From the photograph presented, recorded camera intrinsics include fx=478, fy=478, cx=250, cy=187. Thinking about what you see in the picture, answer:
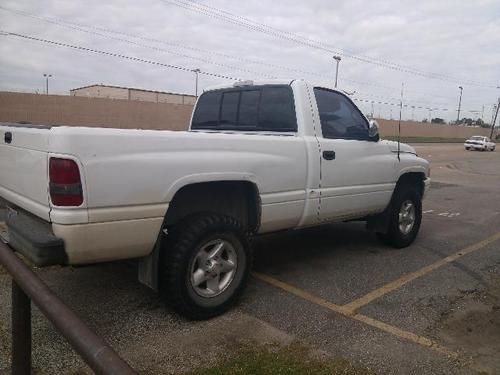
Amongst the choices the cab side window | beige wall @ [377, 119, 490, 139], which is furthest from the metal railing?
beige wall @ [377, 119, 490, 139]

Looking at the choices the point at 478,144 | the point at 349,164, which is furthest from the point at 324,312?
the point at 478,144

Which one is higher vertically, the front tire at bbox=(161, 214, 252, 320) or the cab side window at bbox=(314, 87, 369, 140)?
the cab side window at bbox=(314, 87, 369, 140)

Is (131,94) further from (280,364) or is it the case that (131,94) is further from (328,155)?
(280,364)

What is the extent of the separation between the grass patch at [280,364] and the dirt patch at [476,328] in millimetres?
847

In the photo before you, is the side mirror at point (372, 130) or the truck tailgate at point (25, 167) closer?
the truck tailgate at point (25, 167)

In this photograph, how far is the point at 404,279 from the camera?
4.88 m

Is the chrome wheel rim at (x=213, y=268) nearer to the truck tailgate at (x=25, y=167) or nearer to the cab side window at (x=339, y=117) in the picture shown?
the truck tailgate at (x=25, y=167)

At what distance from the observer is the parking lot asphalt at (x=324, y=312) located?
Result: 3215mm

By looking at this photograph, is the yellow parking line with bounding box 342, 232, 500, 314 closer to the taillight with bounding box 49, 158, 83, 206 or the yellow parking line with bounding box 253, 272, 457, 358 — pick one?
the yellow parking line with bounding box 253, 272, 457, 358

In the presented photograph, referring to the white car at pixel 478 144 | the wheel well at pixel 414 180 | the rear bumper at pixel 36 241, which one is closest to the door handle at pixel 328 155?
the wheel well at pixel 414 180

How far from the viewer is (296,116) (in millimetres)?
4562

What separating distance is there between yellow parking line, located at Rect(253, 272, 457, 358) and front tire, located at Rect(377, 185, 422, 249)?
1927 millimetres

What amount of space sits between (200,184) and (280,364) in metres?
1.43

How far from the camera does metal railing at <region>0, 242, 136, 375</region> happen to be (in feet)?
4.74
